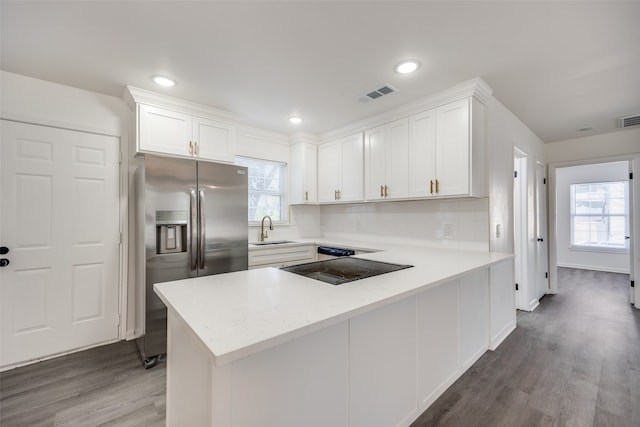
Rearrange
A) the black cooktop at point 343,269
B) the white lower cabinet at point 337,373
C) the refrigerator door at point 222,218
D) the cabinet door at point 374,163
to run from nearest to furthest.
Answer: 1. the white lower cabinet at point 337,373
2. the black cooktop at point 343,269
3. the refrigerator door at point 222,218
4. the cabinet door at point 374,163

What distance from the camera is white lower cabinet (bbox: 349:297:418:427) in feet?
4.33

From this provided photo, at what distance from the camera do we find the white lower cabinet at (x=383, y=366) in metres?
1.32

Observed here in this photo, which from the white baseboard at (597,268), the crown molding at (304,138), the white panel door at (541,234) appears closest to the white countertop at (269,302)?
the crown molding at (304,138)

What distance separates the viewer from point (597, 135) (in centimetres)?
400

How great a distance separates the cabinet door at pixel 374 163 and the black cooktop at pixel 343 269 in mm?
1345

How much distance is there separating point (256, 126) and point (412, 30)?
7.95ft

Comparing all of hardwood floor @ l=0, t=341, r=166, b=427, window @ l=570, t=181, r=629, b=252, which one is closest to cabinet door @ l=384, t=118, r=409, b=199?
hardwood floor @ l=0, t=341, r=166, b=427

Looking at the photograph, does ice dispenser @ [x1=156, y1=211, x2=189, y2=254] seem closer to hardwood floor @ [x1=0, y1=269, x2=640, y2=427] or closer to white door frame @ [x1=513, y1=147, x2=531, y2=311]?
hardwood floor @ [x1=0, y1=269, x2=640, y2=427]

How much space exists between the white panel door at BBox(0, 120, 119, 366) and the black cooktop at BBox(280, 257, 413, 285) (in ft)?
6.85

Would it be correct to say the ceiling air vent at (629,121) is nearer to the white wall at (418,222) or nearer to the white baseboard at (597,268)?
the white wall at (418,222)

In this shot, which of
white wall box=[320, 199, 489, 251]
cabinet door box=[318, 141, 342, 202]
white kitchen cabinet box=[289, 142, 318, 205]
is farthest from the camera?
white kitchen cabinet box=[289, 142, 318, 205]

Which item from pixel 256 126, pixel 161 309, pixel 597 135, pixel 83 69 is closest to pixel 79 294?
pixel 161 309

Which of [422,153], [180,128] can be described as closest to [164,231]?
[180,128]

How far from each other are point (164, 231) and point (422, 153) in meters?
2.61
